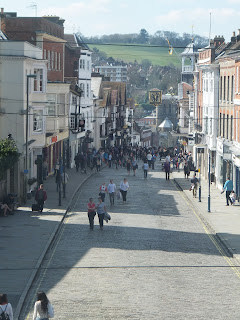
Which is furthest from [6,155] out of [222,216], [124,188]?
[222,216]

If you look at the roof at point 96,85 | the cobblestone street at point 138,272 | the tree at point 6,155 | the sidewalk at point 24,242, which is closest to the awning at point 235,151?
the cobblestone street at point 138,272

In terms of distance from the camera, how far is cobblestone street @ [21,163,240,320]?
71.1ft

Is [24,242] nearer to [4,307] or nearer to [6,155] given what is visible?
[6,155]

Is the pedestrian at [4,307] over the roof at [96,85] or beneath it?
beneath

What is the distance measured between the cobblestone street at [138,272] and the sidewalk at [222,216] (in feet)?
2.44

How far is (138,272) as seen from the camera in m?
26.9

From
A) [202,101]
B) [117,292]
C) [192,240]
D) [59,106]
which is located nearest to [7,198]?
Result: [192,240]

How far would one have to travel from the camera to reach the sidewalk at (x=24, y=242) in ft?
Answer: 80.2

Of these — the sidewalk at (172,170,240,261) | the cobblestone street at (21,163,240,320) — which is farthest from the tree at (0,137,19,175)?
the sidewalk at (172,170,240,261)

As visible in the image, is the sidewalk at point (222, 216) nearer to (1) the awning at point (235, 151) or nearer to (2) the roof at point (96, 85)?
(1) the awning at point (235, 151)

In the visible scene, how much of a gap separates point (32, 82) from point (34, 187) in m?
6.62

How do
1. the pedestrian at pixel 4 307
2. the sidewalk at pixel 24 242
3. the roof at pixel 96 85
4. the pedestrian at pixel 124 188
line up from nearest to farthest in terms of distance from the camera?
the pedestrian at pixel 4 307, the sidewalk at pixel 24 242, the pedestrian at pixel 124 188, the roof at pixel 96 85

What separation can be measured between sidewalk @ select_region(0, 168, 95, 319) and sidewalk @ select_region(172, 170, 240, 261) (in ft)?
22.7

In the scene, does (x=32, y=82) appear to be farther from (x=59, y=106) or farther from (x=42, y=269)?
(x=42, y=269)
